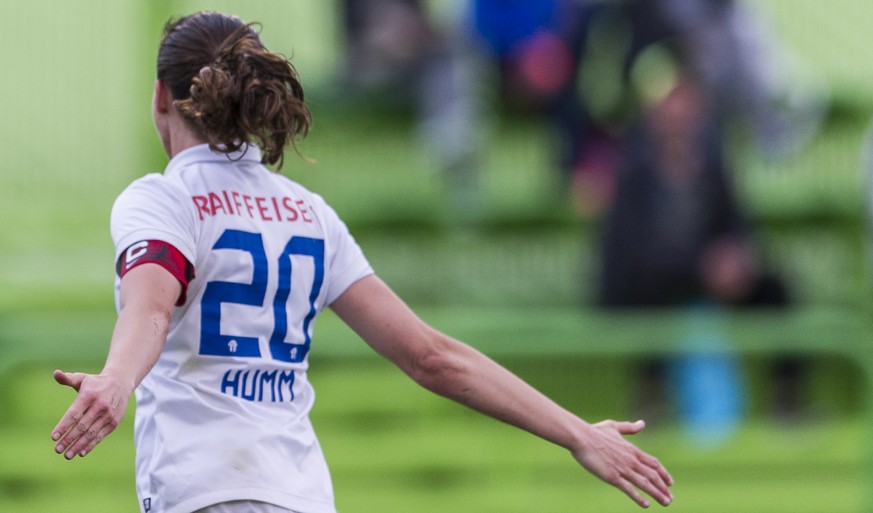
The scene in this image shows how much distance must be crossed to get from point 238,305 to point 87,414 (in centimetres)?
56

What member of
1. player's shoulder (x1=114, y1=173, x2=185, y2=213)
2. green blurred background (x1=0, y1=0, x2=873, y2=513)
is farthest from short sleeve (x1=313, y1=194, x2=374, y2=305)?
green blurred background (x1=0, y1=0, x2=873, y2=513)

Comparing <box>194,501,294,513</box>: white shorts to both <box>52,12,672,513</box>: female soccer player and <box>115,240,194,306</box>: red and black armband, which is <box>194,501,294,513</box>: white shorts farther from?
<box>115,240,194,306</box>: red and black armband

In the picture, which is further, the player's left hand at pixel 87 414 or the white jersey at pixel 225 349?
the white jersey at pixel 225 349

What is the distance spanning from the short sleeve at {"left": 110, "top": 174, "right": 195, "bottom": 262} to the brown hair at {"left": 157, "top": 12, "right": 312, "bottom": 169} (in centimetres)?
16

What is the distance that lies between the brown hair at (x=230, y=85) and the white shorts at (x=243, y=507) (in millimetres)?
717

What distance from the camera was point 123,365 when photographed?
2.67 metres

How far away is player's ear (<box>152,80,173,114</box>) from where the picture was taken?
10.5ft

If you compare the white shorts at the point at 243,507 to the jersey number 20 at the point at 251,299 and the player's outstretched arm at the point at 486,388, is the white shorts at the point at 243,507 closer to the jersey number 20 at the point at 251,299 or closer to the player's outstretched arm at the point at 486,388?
the jersey number 20 at the point at 251,299

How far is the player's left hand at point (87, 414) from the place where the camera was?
251cm

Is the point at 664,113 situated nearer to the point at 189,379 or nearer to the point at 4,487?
the point at 4,487

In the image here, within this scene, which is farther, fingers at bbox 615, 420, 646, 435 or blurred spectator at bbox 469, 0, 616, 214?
blurred spectator at bbox 469, 0, 616, 214

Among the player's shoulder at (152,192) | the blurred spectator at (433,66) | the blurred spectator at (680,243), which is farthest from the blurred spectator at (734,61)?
the player's shoulder at (152,192)

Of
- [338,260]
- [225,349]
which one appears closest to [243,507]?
[225,349]

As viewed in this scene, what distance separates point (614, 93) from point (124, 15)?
10.3 feet
